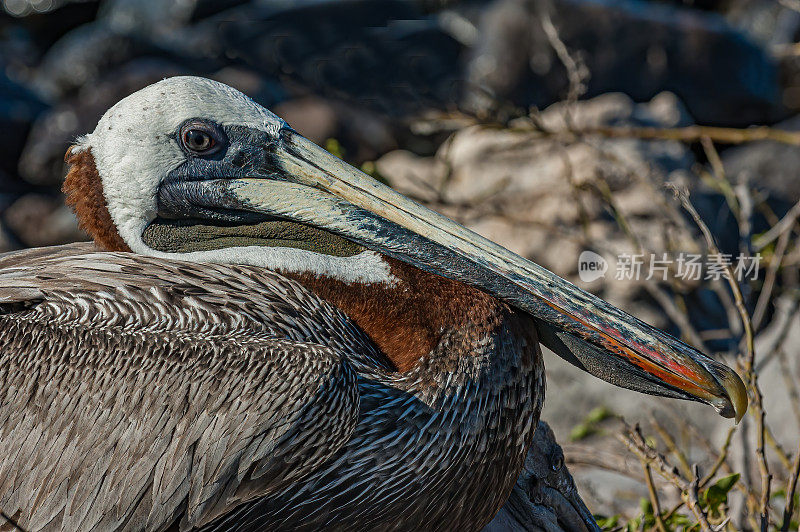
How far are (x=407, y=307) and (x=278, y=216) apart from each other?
474mm

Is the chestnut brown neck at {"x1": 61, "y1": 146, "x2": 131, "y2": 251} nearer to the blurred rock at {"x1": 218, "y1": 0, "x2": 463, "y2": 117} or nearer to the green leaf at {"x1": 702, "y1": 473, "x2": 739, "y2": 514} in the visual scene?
the green leaf at {"x1": 702, "y1": 473, "x2": 739, "y2": 514}

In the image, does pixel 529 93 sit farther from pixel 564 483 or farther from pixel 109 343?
pixel 109 343

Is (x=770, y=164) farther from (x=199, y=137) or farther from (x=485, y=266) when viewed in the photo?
(x=199, y=137)

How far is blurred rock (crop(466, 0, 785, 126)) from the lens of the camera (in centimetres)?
1052

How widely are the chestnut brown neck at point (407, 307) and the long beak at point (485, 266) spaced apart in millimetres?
49

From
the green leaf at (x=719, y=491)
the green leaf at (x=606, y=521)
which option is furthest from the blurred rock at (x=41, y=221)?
the green leaf at (x=719, y=491)

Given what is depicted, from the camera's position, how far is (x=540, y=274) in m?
2.73

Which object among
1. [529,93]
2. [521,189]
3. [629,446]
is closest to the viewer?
[629,446]

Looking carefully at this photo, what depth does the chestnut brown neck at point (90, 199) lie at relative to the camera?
2.93m

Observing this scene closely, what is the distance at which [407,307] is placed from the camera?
2744 millimetres

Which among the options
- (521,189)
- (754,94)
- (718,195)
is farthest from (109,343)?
(754,94)

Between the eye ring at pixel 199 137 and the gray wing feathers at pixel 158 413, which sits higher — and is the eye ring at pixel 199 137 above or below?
above

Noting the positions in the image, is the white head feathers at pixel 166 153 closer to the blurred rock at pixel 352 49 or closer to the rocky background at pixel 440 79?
the rocky background at pixel 440 79

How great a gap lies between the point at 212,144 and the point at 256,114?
0.16m
